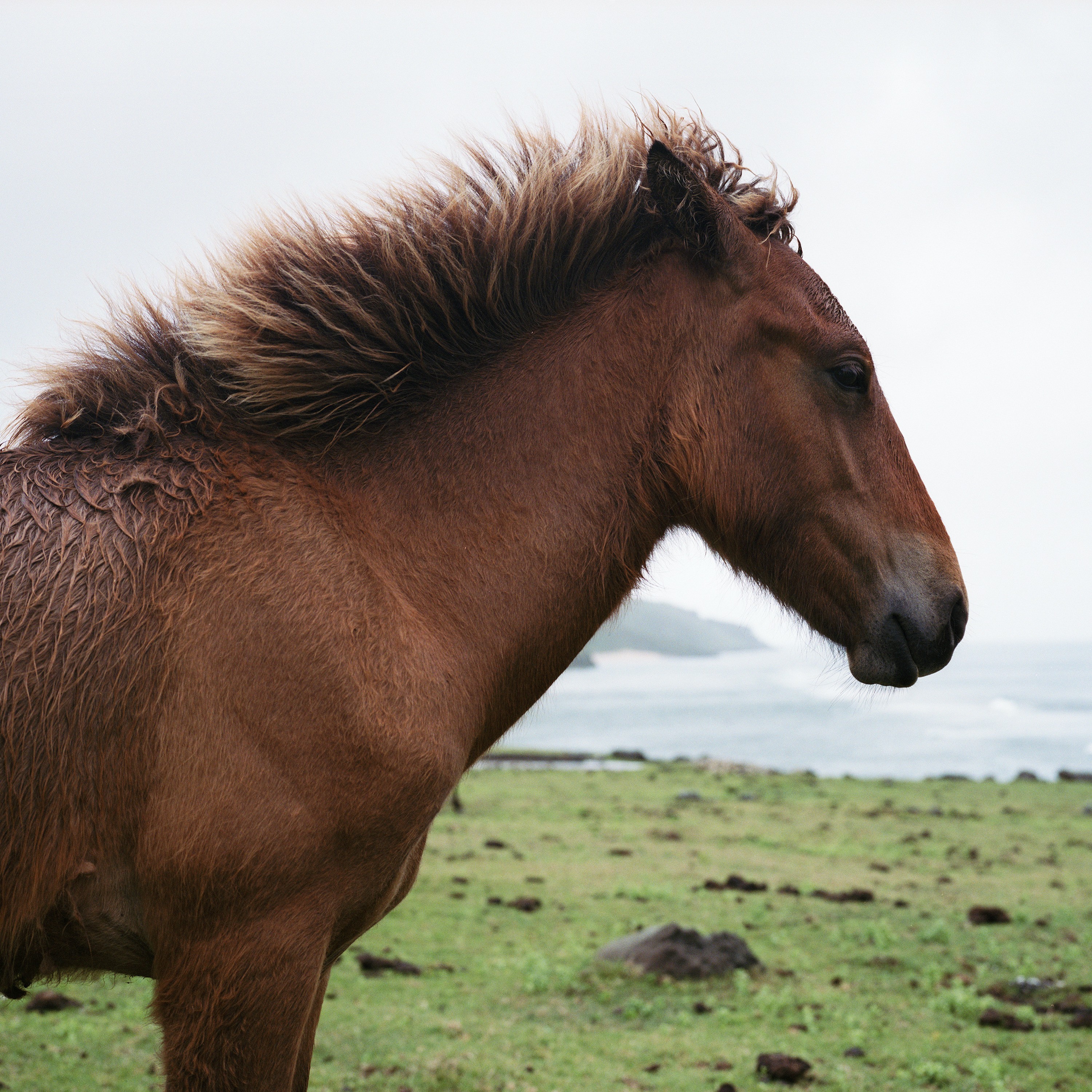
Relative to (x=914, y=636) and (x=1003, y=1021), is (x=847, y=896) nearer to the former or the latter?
(x=1003, y=1021)

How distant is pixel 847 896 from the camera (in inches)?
378

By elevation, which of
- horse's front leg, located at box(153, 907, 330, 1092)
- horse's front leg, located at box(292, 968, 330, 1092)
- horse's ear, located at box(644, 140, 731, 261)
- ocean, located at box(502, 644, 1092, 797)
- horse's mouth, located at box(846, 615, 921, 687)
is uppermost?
horse's ear, located at box(644, 140, 731, 261)

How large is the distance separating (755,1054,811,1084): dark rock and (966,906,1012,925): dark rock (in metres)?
4.26

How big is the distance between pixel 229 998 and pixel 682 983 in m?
5.34

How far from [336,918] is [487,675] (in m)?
0.69

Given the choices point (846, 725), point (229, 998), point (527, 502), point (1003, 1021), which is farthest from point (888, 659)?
point (846, 725)

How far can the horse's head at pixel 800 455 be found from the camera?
8.63 ft

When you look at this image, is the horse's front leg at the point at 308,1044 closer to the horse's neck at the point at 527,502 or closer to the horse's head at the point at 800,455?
the horse's neck at the point at 527,502

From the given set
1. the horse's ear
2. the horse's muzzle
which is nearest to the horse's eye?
the horse's ear

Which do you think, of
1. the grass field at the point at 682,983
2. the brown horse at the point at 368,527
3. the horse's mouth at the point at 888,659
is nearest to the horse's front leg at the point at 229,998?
the brown horse at the point at 368,527

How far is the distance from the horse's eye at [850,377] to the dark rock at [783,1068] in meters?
4.09

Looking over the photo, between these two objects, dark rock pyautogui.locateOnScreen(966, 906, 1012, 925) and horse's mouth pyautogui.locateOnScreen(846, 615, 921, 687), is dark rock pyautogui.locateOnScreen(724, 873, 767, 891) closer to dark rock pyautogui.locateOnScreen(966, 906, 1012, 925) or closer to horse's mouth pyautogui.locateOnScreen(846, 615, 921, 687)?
dark rock pyautogui.locateOnScreen(966, 906, 1012, 925)

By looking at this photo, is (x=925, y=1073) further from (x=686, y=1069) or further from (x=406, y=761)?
(x=406, y=761)

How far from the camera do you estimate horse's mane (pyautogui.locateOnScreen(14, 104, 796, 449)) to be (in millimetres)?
2482
